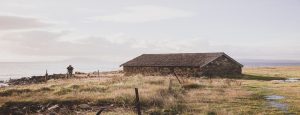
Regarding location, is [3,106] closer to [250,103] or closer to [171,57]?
[250,103]

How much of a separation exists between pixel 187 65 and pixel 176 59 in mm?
4382

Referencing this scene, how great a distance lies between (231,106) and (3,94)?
16285 mm

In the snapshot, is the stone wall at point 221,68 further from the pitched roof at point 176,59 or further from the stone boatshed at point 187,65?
the pitched roof at point 176,59

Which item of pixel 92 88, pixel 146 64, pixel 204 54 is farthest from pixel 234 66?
pixel 92 88

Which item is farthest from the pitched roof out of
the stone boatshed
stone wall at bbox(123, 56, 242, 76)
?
stone wall at bbox(123, 56, 242, 76)

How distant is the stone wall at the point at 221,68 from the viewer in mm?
43088

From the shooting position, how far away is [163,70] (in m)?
46.2

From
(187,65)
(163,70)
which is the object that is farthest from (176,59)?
(187,65)

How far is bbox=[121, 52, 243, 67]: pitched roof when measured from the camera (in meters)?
44.2

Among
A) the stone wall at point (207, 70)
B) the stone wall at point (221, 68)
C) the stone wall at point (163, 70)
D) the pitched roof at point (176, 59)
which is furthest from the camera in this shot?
the pitched roof at point (176, 59)

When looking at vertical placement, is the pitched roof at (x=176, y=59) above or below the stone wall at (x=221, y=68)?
above

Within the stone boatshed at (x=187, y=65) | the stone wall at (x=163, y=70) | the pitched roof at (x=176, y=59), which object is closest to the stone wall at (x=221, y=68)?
the stone boatshed at (x=187, y=65)

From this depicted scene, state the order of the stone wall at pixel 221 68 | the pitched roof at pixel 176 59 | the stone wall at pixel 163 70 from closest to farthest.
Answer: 1. the stone wall at pixel 221 68
2. the stone wall at pixel 163 70
3. the pitched roof at pixel 176 59

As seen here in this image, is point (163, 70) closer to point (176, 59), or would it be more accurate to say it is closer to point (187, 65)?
point (176, 59)
